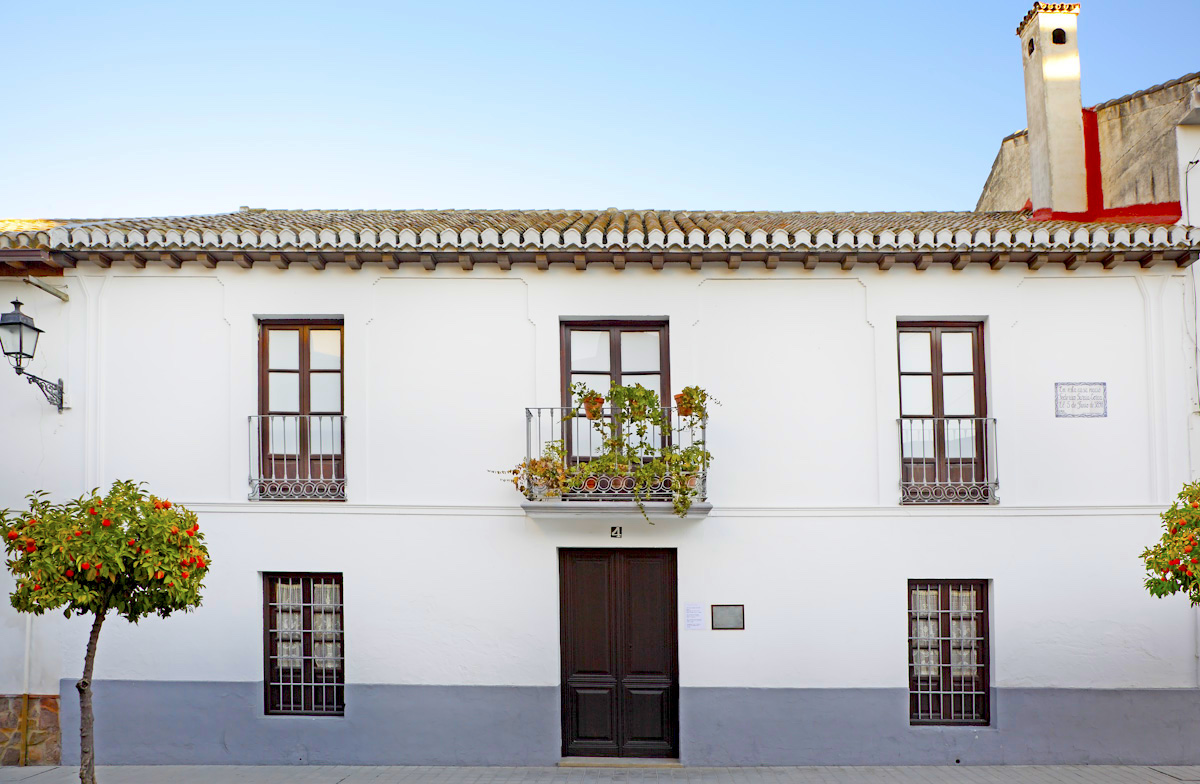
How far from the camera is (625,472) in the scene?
7371 millimetres

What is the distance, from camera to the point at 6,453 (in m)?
7.95

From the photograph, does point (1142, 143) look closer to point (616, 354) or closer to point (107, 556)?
point (616, 354)

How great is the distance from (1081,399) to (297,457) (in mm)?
7745

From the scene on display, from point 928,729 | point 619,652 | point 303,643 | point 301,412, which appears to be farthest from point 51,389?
point 928,729

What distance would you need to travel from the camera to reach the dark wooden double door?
25.8 feet

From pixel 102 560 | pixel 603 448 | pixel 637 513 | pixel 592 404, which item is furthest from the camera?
pixel 603 448

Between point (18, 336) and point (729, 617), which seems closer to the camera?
point (18, 336)

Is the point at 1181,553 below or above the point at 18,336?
below

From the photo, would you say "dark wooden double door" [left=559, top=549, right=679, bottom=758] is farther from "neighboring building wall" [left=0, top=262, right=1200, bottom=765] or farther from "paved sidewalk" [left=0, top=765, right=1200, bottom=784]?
"paved sidewalk" [left=0, top=765, right=1200, bottom=784]

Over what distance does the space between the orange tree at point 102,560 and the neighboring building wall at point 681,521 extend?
6.28 feet

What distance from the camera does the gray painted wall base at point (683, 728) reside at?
25.1ft

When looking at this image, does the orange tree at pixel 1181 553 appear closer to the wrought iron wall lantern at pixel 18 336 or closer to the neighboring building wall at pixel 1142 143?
the neighboring building wall at pixel 1142 143

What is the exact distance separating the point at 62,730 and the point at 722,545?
260 inches

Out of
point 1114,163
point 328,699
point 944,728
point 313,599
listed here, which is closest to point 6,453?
point 313,599
